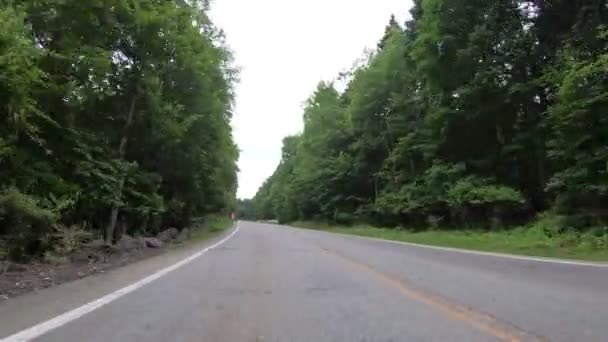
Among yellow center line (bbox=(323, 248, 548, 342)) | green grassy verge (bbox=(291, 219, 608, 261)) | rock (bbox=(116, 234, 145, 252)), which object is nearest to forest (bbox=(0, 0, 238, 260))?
rock (bbox=(116, 234, 145, 252))

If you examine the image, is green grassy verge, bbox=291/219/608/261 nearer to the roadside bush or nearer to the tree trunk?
the tree trunk

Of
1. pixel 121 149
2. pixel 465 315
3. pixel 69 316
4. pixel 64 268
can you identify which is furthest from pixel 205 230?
pixel 465 315

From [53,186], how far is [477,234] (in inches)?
741

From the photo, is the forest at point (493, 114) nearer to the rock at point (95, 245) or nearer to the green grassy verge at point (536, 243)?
the green grassy verge at point (536, 243)

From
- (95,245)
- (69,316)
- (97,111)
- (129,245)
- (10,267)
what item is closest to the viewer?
(69,316)

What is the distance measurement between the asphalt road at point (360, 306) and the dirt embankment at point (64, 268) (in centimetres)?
191

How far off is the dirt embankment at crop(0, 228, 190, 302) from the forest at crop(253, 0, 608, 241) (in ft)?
52.0

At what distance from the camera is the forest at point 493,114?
24.4m

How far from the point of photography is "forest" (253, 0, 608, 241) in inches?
959

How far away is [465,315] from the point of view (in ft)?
24.9

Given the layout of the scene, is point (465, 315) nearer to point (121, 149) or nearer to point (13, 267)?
point (13, 267)

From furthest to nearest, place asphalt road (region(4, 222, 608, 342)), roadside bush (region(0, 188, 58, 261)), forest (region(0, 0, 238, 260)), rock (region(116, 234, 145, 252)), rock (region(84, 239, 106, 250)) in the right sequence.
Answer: rock (region(116, 234, 145, 252)), rock (region(84, 239, 106, 250)), forest (region(0, 0, 238, 260)), roadside bush (region(0, 188, 58, 261)), asphalt road (region(4, 222, 608, 342))

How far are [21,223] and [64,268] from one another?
6.97ft

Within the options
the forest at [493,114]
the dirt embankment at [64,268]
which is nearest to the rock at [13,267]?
the dirt embankment at [64,268]
